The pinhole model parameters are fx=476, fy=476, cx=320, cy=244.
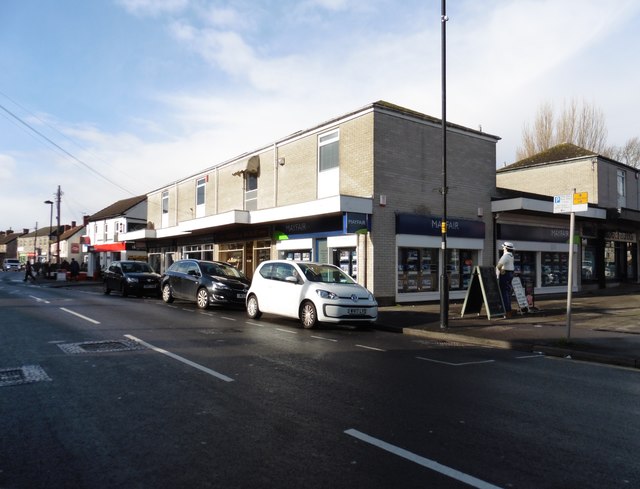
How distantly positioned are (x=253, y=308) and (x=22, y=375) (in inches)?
289

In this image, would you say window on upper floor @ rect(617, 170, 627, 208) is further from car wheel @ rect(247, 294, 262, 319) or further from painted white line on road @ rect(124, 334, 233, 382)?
painted white line on road @ rect(124, 334, 233, 382)

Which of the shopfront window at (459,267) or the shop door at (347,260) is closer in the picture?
the shop door at (347,260)

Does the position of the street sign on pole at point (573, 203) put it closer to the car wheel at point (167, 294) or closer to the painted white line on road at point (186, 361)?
the painted white line on road at point (186, 361)

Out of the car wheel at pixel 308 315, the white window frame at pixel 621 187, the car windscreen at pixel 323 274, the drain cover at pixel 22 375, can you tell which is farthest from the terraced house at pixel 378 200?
the white window frame at pixel 621 187

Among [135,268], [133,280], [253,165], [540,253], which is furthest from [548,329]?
[135,268]

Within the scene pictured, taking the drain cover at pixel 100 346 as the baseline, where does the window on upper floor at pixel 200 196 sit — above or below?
above

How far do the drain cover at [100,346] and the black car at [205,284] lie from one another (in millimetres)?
6522

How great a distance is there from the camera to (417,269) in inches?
711

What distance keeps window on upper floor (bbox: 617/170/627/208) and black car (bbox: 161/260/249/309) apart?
22263 mm

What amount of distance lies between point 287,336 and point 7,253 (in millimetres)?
126676

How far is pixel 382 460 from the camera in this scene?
12.1 ft

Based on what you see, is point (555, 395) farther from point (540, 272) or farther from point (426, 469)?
point (540, 272)

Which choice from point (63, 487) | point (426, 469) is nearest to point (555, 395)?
point (426, 469)

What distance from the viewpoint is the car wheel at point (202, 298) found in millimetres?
15377
